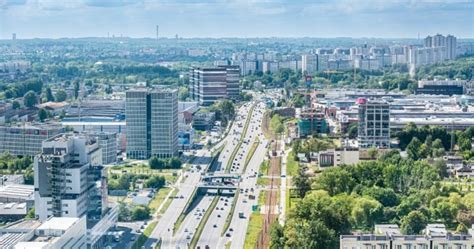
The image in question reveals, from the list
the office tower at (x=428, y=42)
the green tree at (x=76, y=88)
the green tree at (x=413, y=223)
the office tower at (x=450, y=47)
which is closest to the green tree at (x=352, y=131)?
the green tree at (x=413, y=223)

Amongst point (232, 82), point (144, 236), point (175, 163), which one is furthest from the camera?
point (232, 82)

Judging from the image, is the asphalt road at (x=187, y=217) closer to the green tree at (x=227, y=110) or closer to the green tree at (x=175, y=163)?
the green tree at (x=175, y=163)

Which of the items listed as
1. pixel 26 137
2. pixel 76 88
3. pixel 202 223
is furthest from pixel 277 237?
pixel 76 88

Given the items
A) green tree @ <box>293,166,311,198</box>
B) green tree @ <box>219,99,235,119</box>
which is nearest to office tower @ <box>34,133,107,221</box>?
green tree @ <box>293,166,311,198</box>

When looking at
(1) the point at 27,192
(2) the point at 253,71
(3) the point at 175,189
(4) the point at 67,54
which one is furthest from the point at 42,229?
(4) the point at 67,54

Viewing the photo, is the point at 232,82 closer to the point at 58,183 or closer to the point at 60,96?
the point at 60,96

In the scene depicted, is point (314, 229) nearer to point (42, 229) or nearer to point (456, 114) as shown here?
point (42, 229)
